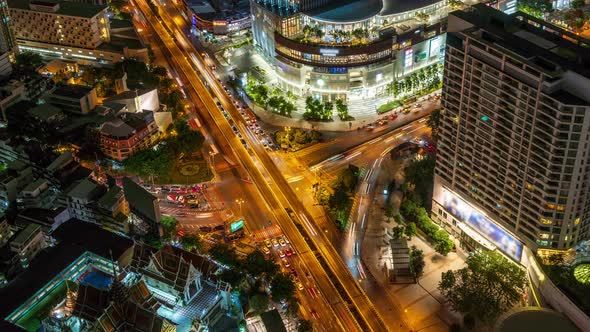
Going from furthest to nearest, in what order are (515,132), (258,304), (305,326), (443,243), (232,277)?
(443,243) → (232,277) → (258,304) → (305,326) → (515,132)

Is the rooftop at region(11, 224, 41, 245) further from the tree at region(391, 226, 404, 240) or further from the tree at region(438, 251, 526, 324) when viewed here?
the tree at region(438, 251, 526, 324)

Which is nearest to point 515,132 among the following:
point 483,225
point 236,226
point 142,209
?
point 483,225

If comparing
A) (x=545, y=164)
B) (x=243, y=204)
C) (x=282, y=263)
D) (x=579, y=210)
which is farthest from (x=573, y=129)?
(x=243, y=204)

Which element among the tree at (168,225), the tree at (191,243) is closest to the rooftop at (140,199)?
the tree at (168,225)

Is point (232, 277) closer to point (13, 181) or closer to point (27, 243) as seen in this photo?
point (27, 243)

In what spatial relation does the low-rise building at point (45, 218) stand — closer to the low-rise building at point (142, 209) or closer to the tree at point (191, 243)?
the low-rise building at point (142, 209)

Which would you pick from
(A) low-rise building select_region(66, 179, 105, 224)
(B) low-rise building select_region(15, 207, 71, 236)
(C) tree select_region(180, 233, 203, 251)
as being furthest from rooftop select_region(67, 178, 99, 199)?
(C) tree select_region(180, 233, 203, 251)
